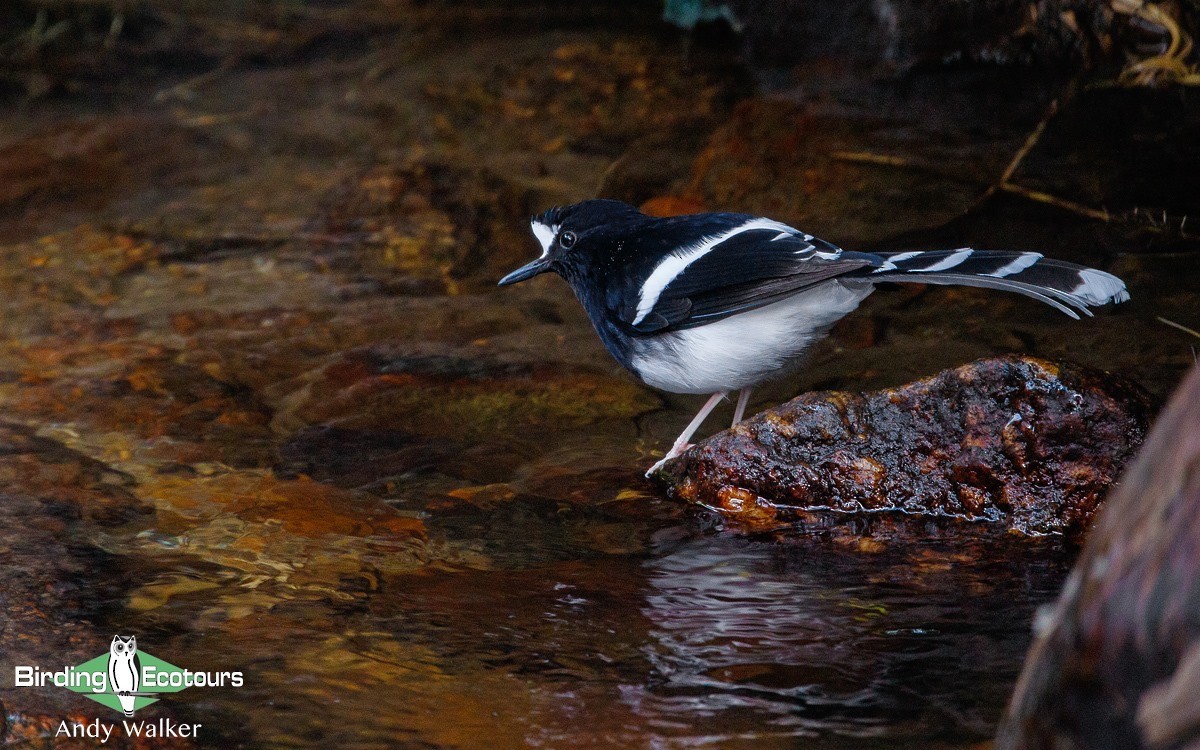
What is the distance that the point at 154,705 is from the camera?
2.96 m

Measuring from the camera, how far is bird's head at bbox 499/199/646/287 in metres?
4.75

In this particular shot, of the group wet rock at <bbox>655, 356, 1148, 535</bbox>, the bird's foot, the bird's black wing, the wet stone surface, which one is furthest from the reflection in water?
the bird's black wing

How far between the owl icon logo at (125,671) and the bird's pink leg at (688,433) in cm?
198

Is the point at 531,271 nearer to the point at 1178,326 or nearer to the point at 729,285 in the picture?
the point at 729,285

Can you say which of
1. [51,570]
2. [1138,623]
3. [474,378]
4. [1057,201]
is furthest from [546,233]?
[1138,623]

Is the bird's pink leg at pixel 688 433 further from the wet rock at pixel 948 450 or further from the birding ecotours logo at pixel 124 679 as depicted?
the birding ecotours logo at pixel 124 679

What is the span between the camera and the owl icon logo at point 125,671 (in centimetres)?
296

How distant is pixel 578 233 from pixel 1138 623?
11.0ft

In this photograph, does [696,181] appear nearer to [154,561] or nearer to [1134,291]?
[1134,291]

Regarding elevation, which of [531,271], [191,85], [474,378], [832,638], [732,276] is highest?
[191,85]

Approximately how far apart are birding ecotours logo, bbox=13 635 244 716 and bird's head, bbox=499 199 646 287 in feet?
7.53

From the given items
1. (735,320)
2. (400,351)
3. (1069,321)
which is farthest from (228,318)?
(1069,321)

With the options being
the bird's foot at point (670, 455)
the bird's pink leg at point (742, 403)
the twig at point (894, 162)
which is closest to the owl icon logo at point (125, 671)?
Answer: the bird's foot at point (670, 455)

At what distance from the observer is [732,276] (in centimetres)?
423
